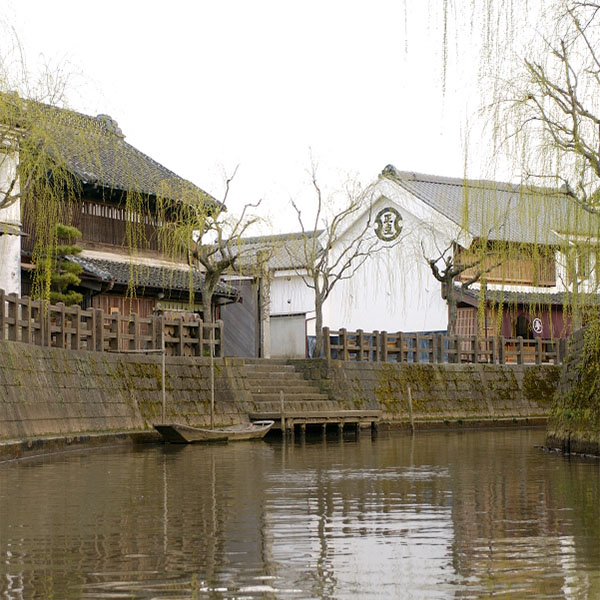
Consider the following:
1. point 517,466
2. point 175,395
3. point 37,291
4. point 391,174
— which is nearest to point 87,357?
point 175,395

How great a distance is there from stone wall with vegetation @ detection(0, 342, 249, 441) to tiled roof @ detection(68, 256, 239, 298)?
481cm

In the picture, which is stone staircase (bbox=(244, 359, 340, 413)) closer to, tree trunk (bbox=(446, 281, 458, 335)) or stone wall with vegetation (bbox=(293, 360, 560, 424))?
stone wall with vegetation (bbox=(293, 360, 560, 424))

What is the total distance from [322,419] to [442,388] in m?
6.30

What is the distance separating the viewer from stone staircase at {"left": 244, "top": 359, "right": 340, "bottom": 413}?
3102 cm

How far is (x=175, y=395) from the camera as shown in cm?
2825

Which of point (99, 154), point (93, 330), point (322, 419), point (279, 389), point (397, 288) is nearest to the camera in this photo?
point (93, 330)

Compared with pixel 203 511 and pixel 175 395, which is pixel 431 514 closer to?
pixel 203 511

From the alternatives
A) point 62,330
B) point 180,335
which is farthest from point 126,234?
point 62,330

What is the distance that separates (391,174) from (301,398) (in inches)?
672

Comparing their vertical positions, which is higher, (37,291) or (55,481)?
(37,291)

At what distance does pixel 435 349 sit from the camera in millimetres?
36812

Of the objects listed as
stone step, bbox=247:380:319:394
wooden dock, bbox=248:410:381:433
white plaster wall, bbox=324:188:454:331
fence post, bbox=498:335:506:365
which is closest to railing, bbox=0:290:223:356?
stone step, bbox=247:380:319:394

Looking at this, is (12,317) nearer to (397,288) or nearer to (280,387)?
(280,387)

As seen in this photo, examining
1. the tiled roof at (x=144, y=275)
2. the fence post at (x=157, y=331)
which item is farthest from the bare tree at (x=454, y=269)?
the fence post at (x=157, y=331)
